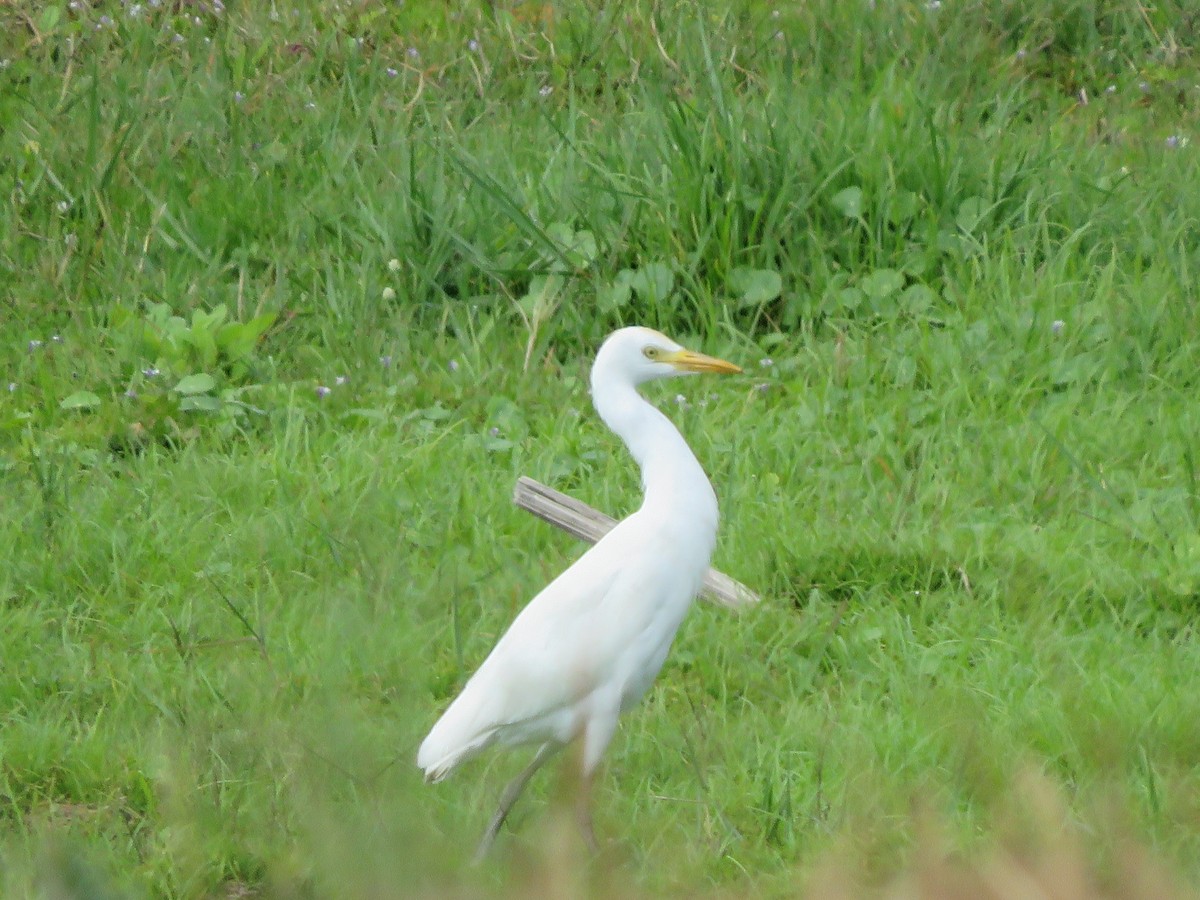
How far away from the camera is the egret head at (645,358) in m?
3.27

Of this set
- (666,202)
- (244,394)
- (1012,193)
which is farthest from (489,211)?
(1012,193)

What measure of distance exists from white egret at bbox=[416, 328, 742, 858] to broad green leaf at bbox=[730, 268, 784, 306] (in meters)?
1.69

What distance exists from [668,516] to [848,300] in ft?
6.31

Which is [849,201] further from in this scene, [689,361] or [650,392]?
[689,361]

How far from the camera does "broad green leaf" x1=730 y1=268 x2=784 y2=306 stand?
15.8ft

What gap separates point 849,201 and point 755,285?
1.25 feet

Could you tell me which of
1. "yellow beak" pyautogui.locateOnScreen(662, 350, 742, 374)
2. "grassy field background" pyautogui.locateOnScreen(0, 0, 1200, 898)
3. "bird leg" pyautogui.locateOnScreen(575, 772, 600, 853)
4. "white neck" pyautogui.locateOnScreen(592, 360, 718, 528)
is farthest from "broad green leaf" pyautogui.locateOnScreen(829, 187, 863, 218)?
"bird leg" pyautogui.locateOnScreen(575, 772, 600, 853)

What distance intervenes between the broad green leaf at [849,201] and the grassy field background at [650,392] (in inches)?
0.5

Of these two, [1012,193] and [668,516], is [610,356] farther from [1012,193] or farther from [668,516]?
[1012,193]

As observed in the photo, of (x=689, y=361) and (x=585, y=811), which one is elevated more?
(x=585, y=811)

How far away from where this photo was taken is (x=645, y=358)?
129 inches

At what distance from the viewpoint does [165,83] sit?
5934mm

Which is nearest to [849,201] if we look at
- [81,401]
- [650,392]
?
[650,392]

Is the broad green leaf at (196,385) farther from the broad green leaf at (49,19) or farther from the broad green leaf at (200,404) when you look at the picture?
the broad green leaf at (49,19)
